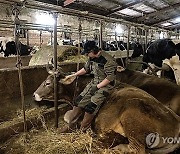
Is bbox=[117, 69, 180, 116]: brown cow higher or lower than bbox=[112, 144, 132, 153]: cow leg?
higher

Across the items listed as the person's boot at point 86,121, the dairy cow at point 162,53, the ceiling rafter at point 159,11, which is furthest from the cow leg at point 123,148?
the ceiling rafter at point 159,11

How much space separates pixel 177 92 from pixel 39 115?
2.35 m

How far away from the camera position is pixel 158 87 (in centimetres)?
395

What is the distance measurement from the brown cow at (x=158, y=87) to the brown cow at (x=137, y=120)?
2.92 feet

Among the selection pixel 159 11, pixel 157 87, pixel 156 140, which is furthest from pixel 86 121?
pixel 159 11

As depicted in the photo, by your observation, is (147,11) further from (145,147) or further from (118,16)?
(145,147)

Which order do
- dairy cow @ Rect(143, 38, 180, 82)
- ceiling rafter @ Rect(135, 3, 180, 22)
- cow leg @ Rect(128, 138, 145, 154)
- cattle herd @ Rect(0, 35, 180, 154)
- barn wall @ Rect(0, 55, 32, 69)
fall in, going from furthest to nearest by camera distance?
ceiling rafter @ Rect(135, 3, 180, 22)
barn wall @ Rect(0, 55, 32, 69)
dairy cow @ Rect(143, 38, 180, 82)
cattle herd @ Rect(0, 35, 180, 154)
cow leg @ Rect(128, 138, 145, 154)

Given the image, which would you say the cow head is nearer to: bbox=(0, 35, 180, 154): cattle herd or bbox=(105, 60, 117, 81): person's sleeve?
bbox=(0, 35, 180, 154): cattle herd

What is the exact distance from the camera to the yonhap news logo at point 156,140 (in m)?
2.39

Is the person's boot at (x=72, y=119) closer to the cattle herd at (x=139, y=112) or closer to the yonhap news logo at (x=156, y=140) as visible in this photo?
the cattle herd at (x=139, y=112)

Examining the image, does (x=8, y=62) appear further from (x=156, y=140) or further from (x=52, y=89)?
(x=156, y=140)

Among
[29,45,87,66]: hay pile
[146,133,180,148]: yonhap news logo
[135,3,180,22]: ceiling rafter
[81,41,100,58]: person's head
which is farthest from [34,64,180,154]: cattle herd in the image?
[135,3,180,22]: ceiling rafter

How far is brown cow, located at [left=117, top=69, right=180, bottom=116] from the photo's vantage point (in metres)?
3.62

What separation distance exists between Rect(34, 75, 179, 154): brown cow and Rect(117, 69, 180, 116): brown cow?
89 centimetres
